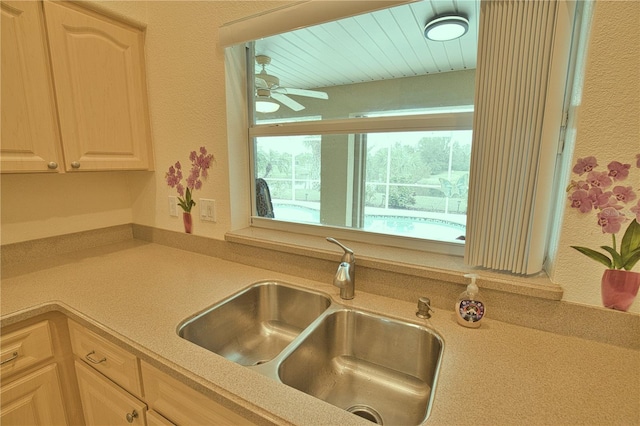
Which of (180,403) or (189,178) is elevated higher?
(189,178)

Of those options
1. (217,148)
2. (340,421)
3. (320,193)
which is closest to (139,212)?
(217,148)

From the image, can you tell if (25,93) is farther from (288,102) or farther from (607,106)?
(607,106)

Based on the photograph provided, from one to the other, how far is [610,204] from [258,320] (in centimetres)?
121

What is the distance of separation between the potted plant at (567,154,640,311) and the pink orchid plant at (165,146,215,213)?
1428 mm

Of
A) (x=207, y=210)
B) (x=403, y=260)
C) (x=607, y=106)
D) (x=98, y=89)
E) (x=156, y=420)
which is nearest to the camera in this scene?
(x=607, y=106)

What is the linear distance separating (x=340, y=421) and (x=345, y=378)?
1.45ft

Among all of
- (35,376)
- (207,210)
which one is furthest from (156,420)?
(207,210)

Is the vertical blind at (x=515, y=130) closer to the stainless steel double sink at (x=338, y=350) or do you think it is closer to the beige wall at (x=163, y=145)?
the beige wall at (x=163, y=145)

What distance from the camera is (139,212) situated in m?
1.78

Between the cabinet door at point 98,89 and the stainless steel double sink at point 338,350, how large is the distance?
3.34ft

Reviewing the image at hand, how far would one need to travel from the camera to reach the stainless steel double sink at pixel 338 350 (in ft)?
2.72

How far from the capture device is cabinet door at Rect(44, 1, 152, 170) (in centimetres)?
122

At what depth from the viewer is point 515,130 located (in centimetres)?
84

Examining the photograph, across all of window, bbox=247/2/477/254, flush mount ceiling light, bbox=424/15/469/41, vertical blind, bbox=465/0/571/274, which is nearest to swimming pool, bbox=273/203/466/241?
window, bbox=247/2/477/254
